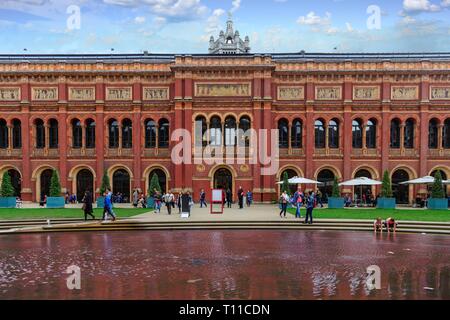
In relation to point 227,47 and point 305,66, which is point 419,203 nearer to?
point 305,66

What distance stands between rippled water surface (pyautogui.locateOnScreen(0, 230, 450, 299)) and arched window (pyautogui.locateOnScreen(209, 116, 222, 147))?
1973 centimetres

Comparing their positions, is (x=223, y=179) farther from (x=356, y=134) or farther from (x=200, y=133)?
(x=356, y=134)

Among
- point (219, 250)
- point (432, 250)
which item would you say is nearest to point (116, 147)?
point (219, 250)

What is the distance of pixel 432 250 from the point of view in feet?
Answer: 50.0

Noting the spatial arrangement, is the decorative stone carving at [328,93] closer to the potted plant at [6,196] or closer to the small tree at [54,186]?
the small tree at [54,186]

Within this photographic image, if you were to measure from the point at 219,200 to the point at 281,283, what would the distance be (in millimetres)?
16818

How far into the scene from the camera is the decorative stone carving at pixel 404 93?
38.5 metres

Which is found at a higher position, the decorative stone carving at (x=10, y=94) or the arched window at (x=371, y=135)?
the decorative stone carving at (x=10, y=94)

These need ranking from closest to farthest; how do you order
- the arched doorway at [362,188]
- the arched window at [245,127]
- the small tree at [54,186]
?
the small tree at [54,186] < the arched window at [245,127] < the arched doorway at [362,188]

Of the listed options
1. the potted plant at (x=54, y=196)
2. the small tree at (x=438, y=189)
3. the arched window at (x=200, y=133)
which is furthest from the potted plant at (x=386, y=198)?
the potted plant at (x=54, y=196)

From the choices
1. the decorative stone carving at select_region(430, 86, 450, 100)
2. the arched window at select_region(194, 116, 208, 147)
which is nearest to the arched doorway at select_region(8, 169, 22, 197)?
the arched window at select_region(194, 116, 208, 147)

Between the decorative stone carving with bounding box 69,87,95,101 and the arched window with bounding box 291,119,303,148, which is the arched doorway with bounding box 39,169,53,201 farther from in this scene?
the arched window with bounding box 291,119,303,148

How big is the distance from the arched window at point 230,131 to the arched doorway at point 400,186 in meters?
16.4
